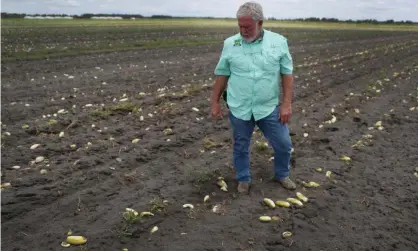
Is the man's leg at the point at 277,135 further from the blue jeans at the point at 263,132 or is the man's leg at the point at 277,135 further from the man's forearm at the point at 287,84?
the man's forearm at the point at 287,84

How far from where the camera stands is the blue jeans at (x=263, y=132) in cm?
464

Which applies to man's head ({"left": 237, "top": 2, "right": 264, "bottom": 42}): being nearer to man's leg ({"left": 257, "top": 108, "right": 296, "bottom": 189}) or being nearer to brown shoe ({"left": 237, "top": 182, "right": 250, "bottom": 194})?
man's leg ({"left": 257, "top": 108, "right": 296, "bottom": 189})

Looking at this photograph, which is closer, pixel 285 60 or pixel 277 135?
pixel 285 60

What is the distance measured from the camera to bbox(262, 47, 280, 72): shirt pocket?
4.30 m

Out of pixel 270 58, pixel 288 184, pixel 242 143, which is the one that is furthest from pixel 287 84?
pixel 288 184

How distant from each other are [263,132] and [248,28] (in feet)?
4.33

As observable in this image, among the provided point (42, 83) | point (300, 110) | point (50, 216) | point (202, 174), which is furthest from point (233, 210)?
point (42, 83)

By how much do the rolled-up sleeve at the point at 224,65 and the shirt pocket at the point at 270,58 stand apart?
1.40 ft

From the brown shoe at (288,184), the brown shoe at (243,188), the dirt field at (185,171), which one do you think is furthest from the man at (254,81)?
the dirt field at (185,171)

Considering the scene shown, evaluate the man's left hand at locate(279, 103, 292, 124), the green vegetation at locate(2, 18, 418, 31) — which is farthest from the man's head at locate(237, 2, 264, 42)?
the green vegetation at locate(2, 18, 418, 31)

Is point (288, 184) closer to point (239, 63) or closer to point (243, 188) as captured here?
point (243, 188)

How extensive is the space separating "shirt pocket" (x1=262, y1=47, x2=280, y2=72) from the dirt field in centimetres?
165

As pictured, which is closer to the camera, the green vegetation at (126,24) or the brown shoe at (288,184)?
the brown shoe at (288,184)

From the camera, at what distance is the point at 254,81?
441 centimetres
